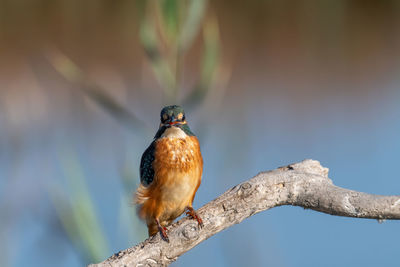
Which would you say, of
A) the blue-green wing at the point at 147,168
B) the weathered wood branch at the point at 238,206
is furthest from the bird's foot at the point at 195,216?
the blue-green wing at the point at 147,168

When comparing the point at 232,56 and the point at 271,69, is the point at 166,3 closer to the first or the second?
the point at 232,56

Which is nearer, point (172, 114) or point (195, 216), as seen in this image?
point (195, 216)

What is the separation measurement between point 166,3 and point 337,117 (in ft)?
21.6

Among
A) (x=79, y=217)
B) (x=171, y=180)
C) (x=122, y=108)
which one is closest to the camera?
(x=171, y=180)

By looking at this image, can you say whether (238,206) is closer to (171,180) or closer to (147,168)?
→ (171,180)

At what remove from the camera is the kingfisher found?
100 inches

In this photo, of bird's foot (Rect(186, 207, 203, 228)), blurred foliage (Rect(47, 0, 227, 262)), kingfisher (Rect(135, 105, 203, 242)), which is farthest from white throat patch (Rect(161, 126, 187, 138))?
bird's foot (Rect(186, 207, 203, 228))

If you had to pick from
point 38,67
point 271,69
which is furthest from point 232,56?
point 38,67

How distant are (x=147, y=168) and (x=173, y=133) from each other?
0.18 m

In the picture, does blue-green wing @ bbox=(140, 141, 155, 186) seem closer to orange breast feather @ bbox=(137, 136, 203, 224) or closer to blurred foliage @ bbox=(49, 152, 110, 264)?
orange breast feather @ bbox=(137, 136, 203, 224)

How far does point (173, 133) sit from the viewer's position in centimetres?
262

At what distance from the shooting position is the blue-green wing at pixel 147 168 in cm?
261

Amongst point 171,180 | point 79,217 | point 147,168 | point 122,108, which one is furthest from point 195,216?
point 122,108

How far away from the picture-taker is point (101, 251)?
2.86m
